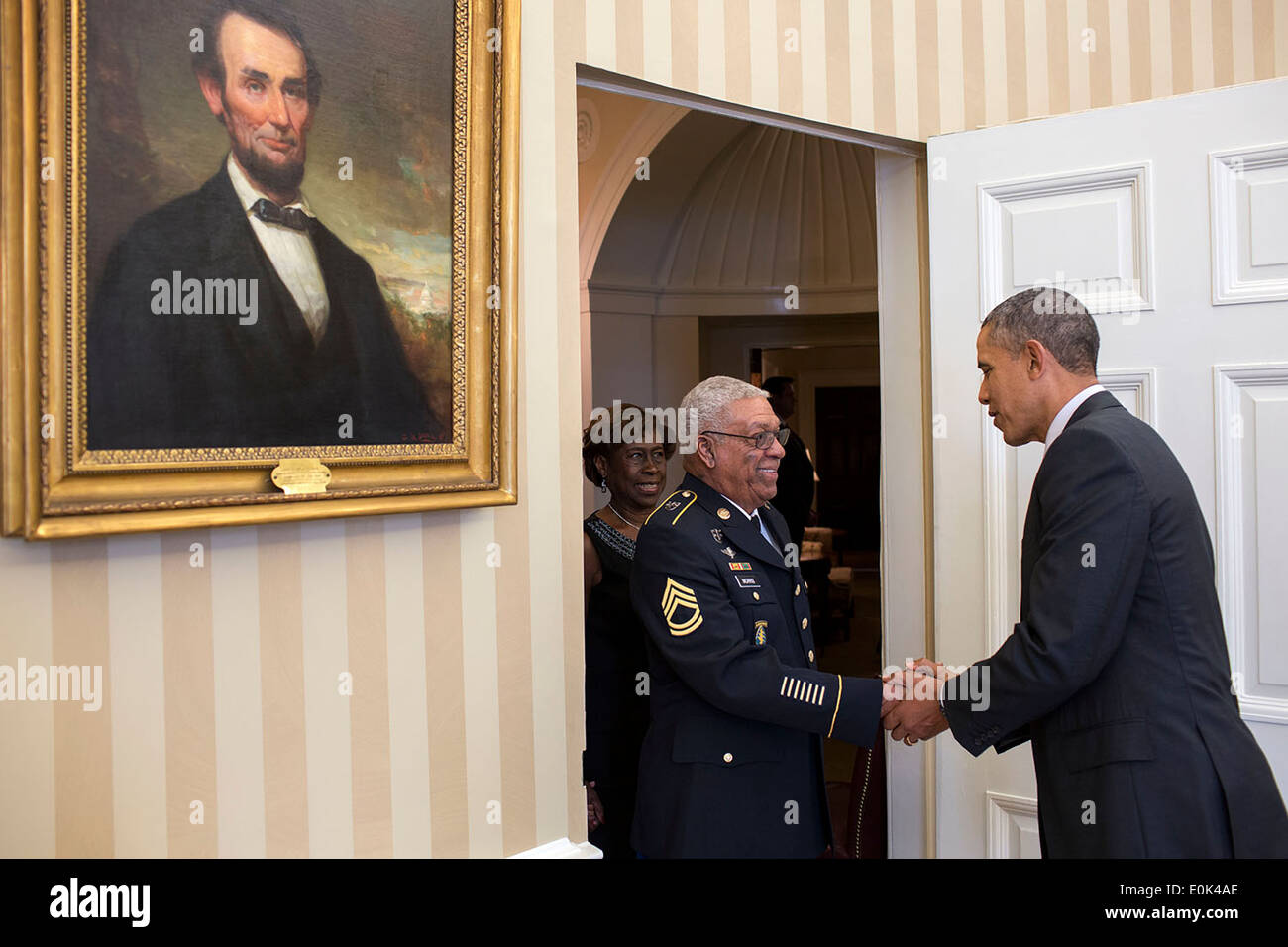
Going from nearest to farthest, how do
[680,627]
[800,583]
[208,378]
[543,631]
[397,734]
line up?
[208,378], [397,734], [543,631], [680,627], [800,583]

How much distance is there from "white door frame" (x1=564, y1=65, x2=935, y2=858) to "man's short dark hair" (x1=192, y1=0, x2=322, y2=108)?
1.71m

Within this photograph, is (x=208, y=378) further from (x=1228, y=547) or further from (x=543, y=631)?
(x=1228, y=547)

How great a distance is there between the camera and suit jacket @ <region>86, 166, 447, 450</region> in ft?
Answer: 5.15

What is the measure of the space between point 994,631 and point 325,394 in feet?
6.12

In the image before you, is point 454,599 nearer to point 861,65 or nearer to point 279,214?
point 279,214

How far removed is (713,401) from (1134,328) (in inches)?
41.4

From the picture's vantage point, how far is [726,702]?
2418 millimetres

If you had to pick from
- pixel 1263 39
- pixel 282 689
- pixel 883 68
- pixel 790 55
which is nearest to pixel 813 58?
pixel 790 55

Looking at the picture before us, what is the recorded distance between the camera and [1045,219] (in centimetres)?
280

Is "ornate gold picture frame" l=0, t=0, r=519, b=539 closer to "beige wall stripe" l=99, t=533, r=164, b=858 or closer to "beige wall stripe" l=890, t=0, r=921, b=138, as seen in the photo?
"beige wall stripe" l=99, t=533, r=164, b=858

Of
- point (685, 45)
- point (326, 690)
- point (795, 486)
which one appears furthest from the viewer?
point (795, 486)

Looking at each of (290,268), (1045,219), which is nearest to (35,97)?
(290,268)

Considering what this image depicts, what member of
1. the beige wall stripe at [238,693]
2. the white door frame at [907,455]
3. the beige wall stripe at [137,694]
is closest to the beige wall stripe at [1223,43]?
the white door frame at [907,455]

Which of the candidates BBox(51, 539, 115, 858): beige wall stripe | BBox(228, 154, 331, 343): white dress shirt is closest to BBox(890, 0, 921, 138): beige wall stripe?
BBox(228, 154, 331, 343): white dress shirt
